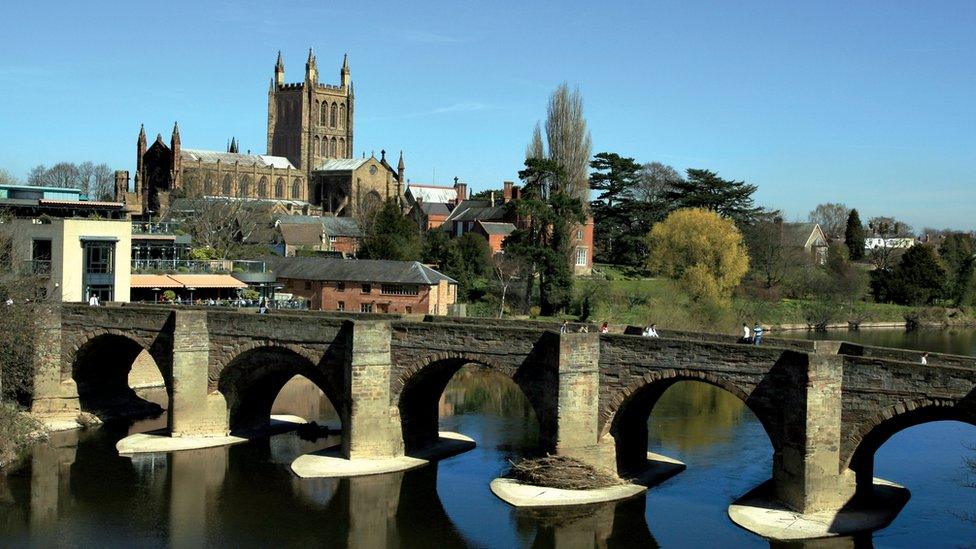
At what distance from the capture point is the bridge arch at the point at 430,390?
1171 inches

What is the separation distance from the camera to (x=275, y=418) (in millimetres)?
38375

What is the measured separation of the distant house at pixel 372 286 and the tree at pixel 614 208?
28.5 m

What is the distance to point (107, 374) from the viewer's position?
1570 inches

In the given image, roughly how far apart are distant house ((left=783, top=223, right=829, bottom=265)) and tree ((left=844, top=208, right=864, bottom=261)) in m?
2.40

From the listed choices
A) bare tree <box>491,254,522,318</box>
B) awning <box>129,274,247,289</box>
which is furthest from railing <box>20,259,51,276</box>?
bare tree <box>491,254,522,318</box>

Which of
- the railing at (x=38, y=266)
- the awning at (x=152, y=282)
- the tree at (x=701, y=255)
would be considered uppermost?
the tree at (x=701, y=255)

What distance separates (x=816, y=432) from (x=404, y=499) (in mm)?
10529

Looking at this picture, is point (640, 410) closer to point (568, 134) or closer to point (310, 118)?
point (568, 134)

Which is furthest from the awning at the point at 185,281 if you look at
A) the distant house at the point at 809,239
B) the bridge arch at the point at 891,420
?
the distant house at the point at 809,239

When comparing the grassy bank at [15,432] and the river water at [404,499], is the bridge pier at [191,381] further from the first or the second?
the grassy bank at [15,432]

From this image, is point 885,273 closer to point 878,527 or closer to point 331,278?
point 331,278

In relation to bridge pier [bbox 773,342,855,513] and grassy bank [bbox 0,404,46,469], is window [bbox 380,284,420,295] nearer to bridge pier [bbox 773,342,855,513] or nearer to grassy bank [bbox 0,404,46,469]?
grassy bank [bbox 0,404,46,469]

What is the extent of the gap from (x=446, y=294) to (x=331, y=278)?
663 centimetres

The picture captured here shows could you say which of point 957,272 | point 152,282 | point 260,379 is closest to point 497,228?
point 957,272
